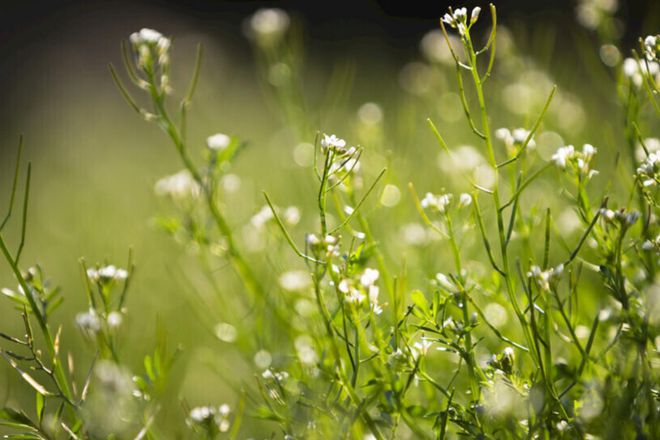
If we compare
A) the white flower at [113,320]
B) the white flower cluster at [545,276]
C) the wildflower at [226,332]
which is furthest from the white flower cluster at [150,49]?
the white flower cluster at [545,276]

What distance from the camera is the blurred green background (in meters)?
1.74

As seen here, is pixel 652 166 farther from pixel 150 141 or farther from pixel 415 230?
pixel 150 141

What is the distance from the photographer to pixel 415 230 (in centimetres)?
139

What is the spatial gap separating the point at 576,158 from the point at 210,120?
2.61 meters

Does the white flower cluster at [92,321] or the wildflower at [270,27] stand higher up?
the wildflower at [270,27]

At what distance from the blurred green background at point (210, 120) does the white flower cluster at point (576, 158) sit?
15cm

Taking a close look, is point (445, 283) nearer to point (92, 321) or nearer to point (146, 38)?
point (92, 321)

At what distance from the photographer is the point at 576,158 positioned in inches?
35.5

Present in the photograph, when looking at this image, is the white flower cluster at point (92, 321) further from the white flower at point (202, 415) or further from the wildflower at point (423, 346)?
the wildflower at point (423, 346)

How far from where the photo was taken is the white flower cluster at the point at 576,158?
0.89 metres

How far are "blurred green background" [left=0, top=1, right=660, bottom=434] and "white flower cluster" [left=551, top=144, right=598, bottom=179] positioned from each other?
0.15 meters

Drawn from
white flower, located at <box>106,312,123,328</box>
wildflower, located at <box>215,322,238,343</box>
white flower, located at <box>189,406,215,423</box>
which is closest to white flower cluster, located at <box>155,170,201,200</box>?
wildflower, located at <box>215,322,238,343</box>

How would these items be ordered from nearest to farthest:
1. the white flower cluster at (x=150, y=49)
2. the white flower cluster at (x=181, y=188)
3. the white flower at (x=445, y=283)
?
the white flower at (x=445, y=283), the white flower cluster at (x=150, y=49), the white flower cluster at (x=181, y=188)

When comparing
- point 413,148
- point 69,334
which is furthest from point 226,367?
point 413,148
